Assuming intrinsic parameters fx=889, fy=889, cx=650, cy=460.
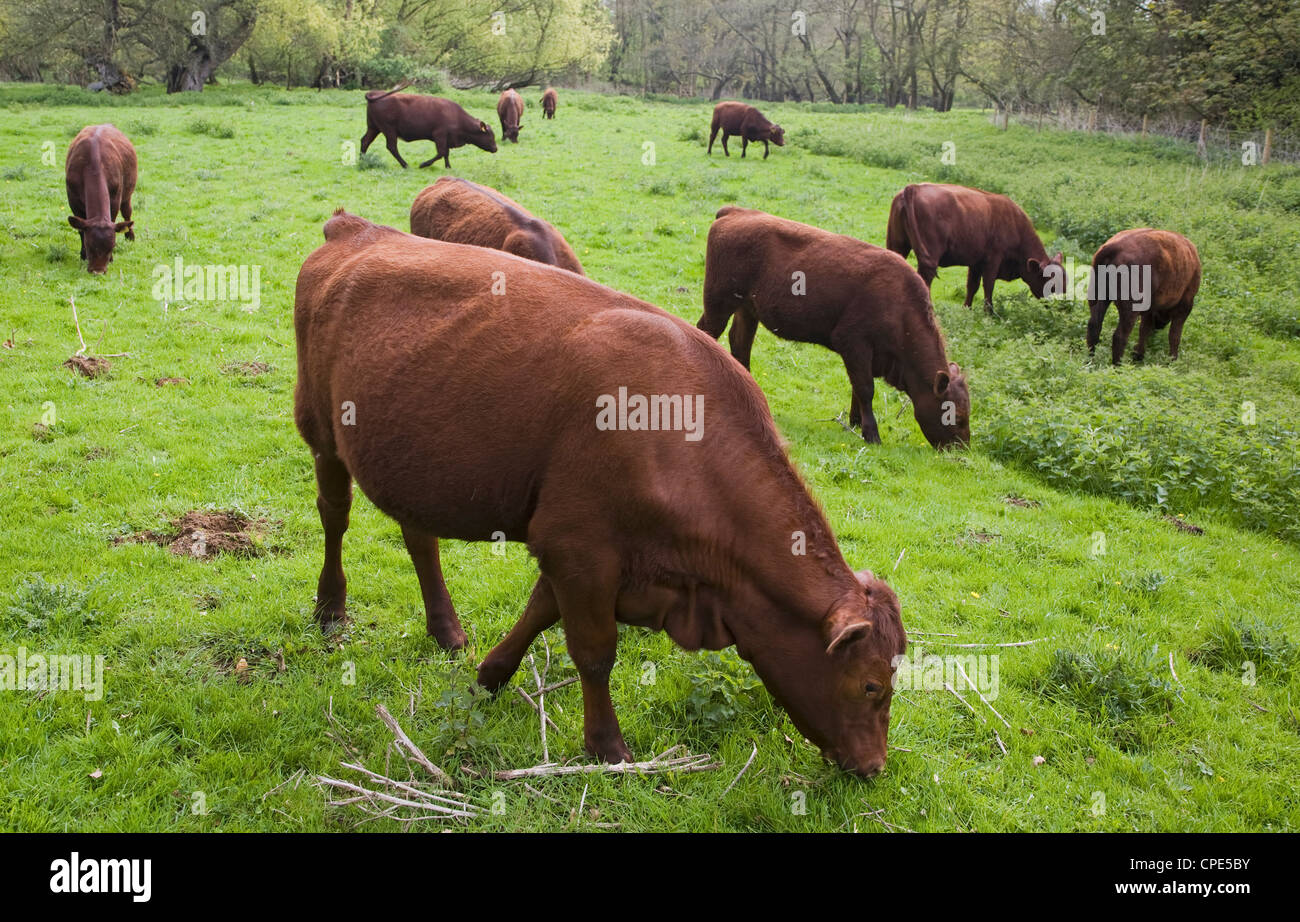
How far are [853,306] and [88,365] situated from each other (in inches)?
322

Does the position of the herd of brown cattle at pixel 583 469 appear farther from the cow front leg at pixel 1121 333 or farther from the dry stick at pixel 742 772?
the cow front leg at pixel 1121 333

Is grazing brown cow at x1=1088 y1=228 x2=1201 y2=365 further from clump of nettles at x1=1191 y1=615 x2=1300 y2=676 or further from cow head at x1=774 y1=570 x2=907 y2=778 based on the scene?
cow head at x1=774 y1=570 x2=907 y2=778

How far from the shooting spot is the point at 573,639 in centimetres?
396

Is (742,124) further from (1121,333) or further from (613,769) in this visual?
(613,769)

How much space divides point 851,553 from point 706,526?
3.34 metres

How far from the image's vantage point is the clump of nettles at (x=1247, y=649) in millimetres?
5582

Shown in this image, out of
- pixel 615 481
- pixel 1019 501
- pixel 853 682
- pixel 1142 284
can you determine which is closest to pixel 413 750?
pixel 615 481

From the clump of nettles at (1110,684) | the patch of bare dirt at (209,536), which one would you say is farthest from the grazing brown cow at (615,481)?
the patch of bare dirt at (209,536)

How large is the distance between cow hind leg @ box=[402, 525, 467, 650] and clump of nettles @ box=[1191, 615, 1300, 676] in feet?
15.5

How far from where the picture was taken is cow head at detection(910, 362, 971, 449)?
9.38 metres

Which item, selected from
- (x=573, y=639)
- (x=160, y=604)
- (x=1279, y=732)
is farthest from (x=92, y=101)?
(x=1279, y=732)

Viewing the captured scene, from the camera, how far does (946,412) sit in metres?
9.39

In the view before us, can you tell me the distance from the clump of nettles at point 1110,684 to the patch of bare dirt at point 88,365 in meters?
9.37

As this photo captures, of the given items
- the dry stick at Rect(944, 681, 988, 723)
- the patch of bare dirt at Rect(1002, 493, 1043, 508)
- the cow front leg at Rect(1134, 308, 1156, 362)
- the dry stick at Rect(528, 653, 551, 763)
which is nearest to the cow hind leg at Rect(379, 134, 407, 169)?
the cow front leg at Rect(1134, 308, 1156, 362)
